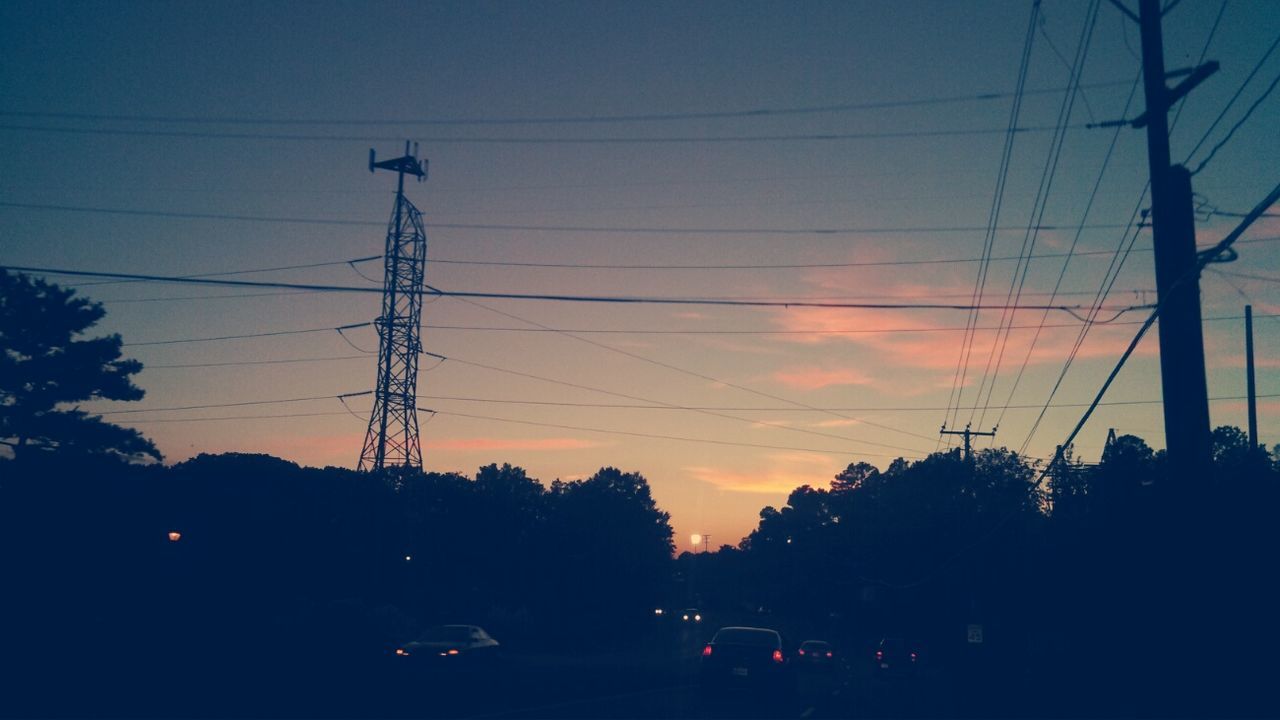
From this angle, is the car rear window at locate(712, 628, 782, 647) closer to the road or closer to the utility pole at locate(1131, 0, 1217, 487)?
the road

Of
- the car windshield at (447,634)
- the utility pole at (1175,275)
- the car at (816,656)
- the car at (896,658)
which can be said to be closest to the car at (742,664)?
the car windshield at (447,634)

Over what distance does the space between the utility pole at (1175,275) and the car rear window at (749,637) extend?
39.9ft

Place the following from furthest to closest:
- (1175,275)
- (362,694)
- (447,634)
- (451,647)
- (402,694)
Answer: (447,634) < (451,647) < (402,694) < (362,694) < (1175,275)

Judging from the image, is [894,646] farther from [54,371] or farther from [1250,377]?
[54,371]

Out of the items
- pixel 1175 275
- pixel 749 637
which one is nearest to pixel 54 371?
pixel 749 637

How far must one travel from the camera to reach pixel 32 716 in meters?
15.8

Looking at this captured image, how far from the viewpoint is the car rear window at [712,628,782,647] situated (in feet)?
82.3

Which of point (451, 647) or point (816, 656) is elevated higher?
point (451, 647)

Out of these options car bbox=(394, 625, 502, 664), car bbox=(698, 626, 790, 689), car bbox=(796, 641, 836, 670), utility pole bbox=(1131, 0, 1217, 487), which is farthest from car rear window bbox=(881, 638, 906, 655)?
utility pole bbox=(1131, 0, 1217, 487)

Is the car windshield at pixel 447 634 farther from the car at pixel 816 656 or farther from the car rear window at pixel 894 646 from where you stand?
the car at pixel 816 656

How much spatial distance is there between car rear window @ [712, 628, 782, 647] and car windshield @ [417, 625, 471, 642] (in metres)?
9.58

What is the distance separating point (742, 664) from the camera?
24.5 m

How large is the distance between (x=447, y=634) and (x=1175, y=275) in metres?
23.5

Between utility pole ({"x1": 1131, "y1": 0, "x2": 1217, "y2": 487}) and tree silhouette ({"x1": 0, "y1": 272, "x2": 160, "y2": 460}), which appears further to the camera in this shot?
tree silhouette ({"x1": 0, "y1": 272, "x2": 160, "y2": 460})
